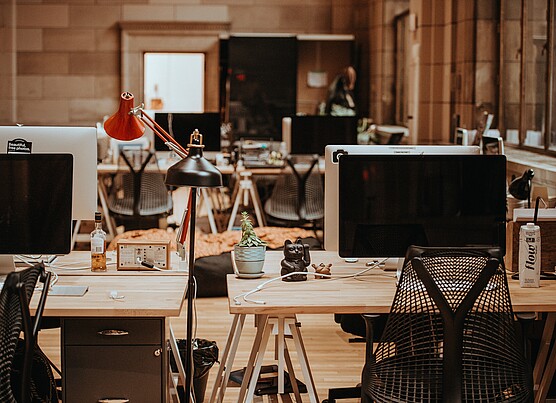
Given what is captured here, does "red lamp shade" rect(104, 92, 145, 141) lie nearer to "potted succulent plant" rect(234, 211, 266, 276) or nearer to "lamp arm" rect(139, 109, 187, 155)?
"lamp arm" rect(139, 109, 187, 155)

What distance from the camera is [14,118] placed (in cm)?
1390

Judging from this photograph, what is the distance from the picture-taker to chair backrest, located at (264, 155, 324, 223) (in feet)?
28.4

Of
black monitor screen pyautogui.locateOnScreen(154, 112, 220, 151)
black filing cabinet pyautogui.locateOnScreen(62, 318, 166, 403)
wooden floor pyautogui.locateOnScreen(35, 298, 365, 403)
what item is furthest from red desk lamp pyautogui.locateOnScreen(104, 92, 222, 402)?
black monitor screen pyautogui.locateOnScreen(154, 112, 220, 151)

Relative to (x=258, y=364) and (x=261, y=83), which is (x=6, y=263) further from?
(x=261, y=83)

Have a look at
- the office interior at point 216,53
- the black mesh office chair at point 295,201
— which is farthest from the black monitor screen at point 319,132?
the office interior at point 216,53

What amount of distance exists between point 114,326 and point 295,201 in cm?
514

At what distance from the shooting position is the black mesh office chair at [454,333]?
3.20 meters

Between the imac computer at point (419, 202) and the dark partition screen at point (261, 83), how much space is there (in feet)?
31.4

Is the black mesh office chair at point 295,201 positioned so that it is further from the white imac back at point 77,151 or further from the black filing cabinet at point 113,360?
the black filing cabinet at point 113,360

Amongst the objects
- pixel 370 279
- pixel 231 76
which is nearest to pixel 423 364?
pixel 370 279

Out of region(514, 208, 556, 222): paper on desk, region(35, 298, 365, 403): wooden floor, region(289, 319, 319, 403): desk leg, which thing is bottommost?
region(35, 298, 365, 403): wooden floor

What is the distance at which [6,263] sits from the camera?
13.3 ft

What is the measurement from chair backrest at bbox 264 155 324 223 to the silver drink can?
4.57m

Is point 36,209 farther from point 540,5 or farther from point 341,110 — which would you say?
point 341,110
